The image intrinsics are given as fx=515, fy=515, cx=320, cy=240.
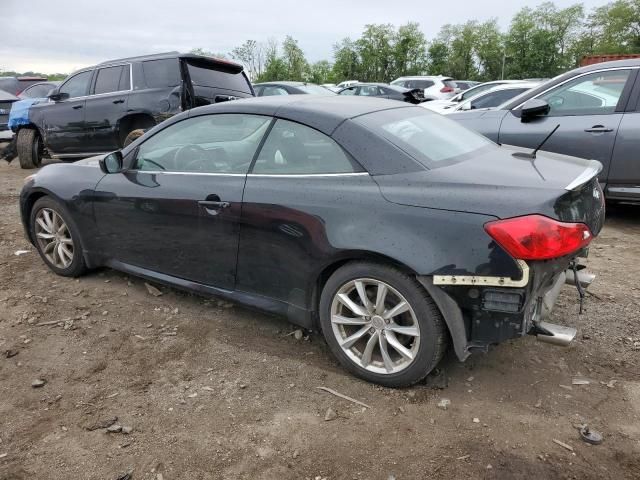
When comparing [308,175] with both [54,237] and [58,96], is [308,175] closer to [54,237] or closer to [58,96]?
[54,237]

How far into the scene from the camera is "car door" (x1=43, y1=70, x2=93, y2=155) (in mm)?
8711

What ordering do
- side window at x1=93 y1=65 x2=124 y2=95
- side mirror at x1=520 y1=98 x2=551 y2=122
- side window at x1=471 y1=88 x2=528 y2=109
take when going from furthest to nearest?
side window at x1=471 y1=88 x2=528 y2=109 < side window at x1=93 y1=65 x2=124 y2=95 < side mirror at x1=520 y1=98 x2=551 y2=122

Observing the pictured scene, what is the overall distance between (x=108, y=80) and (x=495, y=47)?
4405 centimetres

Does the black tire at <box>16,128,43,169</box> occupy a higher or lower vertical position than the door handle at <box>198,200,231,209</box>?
lower

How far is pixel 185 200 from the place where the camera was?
3.24 meters

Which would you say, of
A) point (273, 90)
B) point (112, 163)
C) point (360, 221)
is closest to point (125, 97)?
point (112, 163)

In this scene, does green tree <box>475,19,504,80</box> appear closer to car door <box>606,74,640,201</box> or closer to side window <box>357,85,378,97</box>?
side window <box>357,85,378,97</box>

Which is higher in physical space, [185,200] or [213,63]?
[213,63]

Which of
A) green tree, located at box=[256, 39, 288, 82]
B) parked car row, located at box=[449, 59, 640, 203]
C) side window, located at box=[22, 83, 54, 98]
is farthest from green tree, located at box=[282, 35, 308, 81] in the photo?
parked car row, located at box=[449, 59, 640, 203]

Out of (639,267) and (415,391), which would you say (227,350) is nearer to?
(415,391)

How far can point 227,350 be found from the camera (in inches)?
124

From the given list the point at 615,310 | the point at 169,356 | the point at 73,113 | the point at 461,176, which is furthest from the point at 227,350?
the point at 73,113

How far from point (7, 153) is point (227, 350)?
914 cm

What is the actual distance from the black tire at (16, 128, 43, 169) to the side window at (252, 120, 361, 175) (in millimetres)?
9103
